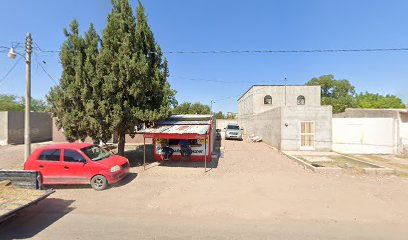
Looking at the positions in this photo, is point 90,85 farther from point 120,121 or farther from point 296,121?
point 296,121

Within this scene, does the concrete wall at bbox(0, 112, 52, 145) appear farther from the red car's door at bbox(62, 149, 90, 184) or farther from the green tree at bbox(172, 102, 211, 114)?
the green tree at bbox(172, 102, 211, 114)

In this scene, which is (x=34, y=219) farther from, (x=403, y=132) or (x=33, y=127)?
(x=33, y=127)

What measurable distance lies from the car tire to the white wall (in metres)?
14.7

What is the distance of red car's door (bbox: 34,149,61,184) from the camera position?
6824mm

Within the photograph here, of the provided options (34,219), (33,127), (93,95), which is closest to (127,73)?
(93,95)

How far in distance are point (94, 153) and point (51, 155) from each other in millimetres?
1333

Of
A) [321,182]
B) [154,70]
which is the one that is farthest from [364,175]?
[154,70]

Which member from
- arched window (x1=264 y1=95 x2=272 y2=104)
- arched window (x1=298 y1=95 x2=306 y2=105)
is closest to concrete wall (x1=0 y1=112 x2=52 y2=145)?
arched window (x1=264 y1=95 x2=272 y2=104)

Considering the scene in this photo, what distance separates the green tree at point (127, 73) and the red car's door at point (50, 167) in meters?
2.68

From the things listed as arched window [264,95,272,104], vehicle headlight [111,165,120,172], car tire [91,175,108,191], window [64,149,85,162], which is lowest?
car tire [91,175,108,191]

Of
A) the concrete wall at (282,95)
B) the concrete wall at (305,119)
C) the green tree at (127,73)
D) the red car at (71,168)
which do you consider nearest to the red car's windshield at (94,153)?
the red car at (71,168)

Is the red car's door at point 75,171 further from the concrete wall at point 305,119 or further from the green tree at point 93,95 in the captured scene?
the concrete wall at point 305,119

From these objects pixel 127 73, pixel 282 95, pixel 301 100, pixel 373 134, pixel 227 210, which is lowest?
pixel 227 210

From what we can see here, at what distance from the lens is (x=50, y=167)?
6.86 metres
